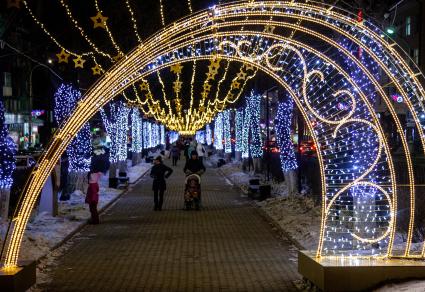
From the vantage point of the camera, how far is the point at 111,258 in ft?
41.4

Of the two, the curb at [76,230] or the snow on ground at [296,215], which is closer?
the curb at [76,230]

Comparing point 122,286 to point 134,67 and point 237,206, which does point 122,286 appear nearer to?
point 134,67

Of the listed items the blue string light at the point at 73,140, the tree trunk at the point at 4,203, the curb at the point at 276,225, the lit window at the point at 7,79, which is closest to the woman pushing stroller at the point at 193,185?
the curb at the point at 276,225

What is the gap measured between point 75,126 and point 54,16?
58.0ft

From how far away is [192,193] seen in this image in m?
21.1

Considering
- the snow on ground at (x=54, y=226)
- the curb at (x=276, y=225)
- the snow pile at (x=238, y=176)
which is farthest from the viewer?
the snow pile at (x=238, y=176)

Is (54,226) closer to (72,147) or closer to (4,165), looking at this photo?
(4,165)

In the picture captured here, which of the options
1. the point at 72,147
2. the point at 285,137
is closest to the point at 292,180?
the point at 285,137

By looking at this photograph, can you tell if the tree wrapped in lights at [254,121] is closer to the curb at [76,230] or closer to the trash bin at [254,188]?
the curb at [76,230]

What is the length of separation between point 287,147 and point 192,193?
3.72m

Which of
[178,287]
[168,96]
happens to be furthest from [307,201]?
[168,96]

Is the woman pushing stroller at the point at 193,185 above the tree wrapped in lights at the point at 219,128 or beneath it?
beneath

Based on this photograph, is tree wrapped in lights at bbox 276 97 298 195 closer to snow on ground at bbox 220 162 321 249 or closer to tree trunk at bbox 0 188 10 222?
snow on ground at bbox 220 162 321 249

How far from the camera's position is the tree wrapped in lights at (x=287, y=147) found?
22.5 m
